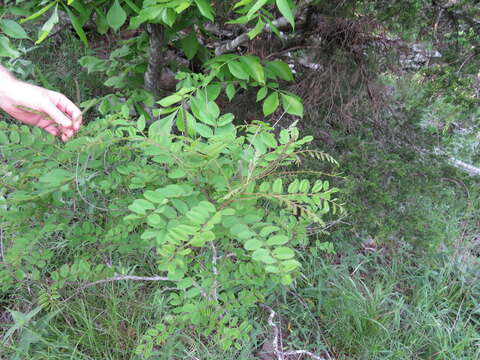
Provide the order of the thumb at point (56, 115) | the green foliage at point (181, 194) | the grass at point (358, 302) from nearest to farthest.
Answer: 1. the green foliage at point (181, 194)
2. the thumb at point (56, 115)
3. the grass at point (358, 302)

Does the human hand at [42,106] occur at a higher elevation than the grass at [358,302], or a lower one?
higher

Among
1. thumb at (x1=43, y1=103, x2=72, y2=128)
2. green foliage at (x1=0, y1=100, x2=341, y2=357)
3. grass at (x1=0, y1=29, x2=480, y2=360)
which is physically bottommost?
grass at (x1=0, y1=29, x2=480, y2=360)

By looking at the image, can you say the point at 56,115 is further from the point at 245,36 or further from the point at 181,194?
the point at 245,36

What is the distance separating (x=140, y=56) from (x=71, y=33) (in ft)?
4.83

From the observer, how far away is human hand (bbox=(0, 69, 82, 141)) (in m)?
1.21

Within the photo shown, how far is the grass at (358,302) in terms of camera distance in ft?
5.48

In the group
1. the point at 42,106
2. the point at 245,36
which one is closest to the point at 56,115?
the point at 42,106

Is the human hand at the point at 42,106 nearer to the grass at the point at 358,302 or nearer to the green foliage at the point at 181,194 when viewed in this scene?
the green foliage at the point at 181,194

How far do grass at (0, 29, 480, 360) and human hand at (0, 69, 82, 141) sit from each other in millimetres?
830

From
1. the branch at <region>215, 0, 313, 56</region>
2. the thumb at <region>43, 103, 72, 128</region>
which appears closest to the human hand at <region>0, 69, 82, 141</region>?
the thumb at <region>43, 103, 72, 128</region>

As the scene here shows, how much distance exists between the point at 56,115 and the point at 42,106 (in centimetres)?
6

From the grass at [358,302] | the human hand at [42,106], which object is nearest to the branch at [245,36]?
the grass at [358,302]

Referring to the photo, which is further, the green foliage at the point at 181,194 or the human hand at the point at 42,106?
the human hand at the point at 42,106

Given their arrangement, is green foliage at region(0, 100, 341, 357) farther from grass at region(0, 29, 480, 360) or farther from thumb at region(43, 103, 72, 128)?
grass at region(0, 29, 480, 360)
